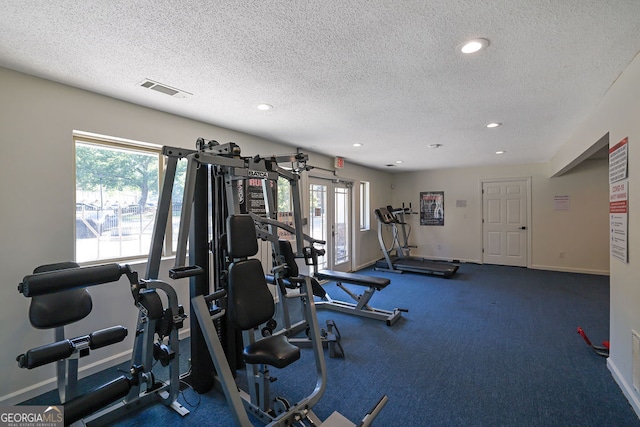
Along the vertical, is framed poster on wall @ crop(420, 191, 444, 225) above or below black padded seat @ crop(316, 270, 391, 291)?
above

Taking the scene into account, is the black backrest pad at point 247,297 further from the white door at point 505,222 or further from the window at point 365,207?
the white door at point 505,222

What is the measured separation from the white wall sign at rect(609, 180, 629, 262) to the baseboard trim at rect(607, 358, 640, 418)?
881 millimetres

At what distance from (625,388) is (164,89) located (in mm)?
4113

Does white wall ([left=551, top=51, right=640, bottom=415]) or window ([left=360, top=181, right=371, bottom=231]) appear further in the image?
window ([left=360, top=181, right=371, bottom=231])

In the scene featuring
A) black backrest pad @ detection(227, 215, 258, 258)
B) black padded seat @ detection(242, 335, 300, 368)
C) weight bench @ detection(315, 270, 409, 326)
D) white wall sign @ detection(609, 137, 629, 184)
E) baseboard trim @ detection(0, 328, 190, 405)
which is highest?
white wall sign @ detection(609, 137, 629, 184)

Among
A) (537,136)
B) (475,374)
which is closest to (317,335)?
(475,374)

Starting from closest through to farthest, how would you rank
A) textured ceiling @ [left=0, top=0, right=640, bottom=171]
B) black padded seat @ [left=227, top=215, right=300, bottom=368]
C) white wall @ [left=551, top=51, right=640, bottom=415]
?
textured ceiling @ [left=0, top=0, right=640, bottom=171] < black padded seat @ [left=227, top=215, right=300, bottom=368] < white wall @ [left=551, top=51, right=640, bottom=415]

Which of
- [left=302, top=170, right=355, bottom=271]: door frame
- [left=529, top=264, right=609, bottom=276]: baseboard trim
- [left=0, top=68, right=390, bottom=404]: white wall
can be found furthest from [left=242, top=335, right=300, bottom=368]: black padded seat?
[left=529, top=264, right=609, bottom=276]: baseboard trim

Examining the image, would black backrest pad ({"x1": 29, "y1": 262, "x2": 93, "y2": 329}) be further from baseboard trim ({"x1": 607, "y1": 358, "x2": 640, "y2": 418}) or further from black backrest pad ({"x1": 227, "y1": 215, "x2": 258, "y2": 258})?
baseboard trim ({"x1": 607, "y1": 358, "x2": 640, "y2": 418})

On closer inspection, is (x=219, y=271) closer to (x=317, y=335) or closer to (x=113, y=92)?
(x=317, y=335)

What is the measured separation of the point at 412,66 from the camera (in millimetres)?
1977

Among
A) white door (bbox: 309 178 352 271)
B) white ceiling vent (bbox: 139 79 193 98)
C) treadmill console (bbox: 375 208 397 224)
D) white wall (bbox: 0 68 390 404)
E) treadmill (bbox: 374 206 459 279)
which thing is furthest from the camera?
treadmill console (bbox: 375 208 397 224)

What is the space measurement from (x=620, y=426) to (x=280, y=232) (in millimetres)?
3670

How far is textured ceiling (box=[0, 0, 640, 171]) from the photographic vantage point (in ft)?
4.66
